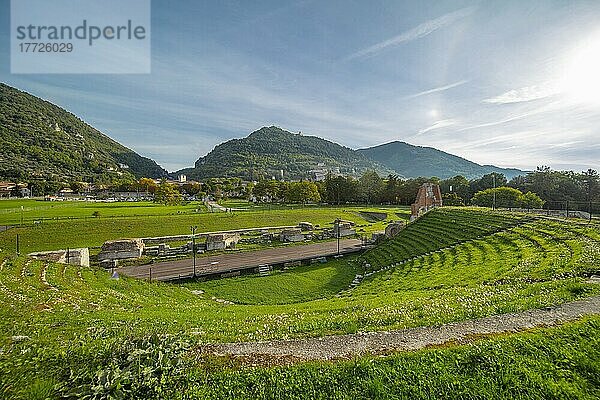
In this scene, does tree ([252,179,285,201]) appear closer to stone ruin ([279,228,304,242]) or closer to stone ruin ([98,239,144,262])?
stone ruin ([279,228,304,242])

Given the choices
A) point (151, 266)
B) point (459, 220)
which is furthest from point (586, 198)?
point (151, 266)

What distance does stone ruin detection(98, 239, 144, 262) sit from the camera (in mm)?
31703

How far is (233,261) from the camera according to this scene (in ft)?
109

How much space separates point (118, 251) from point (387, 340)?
1280 inches

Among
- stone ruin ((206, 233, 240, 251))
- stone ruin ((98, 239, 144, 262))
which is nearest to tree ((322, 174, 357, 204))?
stone ruin ((206, 233, 240, 251))

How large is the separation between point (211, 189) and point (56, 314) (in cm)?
12378

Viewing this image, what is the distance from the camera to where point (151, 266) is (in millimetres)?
30500

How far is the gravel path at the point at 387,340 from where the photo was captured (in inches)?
251

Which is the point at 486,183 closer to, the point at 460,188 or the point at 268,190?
the point at 460,188

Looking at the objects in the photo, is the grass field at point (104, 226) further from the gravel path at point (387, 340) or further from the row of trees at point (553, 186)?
the row of trees at point (553, 186)

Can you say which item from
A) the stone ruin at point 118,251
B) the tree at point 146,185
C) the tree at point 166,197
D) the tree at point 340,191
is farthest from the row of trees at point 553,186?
the tree at point 146,185

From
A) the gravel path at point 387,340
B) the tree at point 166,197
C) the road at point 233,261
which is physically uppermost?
the tree at point 166,197

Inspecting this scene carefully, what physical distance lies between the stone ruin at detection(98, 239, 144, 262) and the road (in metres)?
2.50

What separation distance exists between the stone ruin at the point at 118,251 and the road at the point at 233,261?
250 cm
